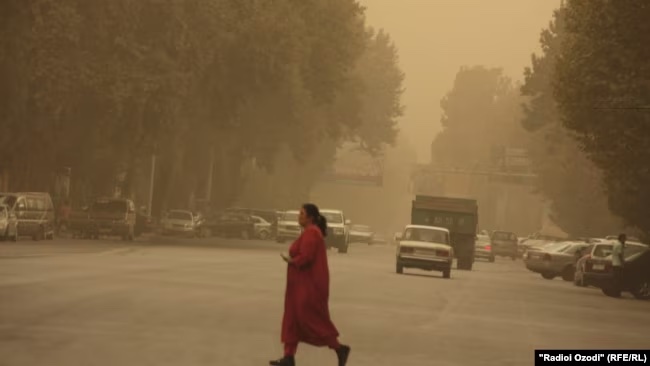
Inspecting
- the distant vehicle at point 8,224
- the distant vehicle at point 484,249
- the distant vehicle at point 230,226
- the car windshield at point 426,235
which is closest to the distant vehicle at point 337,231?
the distant vehicle at point 484,249

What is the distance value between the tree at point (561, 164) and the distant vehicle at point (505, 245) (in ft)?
14.0

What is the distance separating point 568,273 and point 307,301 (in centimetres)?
4585

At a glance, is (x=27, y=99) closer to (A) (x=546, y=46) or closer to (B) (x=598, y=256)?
(B) (x=598, y=256)

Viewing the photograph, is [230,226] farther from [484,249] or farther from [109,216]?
[109,216]

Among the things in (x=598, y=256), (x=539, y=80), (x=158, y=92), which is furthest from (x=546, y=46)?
(x=598, y=256)

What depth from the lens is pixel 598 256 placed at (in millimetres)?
48812

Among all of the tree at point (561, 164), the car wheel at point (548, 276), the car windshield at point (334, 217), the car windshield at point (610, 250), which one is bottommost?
the car wheel at point (548, 276)

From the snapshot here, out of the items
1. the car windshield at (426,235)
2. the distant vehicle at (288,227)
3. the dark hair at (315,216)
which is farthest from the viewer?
the distant vehicle at (288,227)

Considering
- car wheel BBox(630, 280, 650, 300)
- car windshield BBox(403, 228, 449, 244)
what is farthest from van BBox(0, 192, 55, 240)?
car wheel BBox(630, 280, 650, 300)

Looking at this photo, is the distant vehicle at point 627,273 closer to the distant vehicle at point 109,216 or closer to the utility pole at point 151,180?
the distant vehicle at point 109,216

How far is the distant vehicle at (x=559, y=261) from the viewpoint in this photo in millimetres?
60250

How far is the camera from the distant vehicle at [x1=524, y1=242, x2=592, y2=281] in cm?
6025

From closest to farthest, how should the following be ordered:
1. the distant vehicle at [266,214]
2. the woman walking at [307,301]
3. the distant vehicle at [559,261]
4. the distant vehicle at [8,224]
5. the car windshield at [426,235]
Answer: the woman walking at [307,301]
the car windshield at [426,235]
the distant vehicle at [8,224]
the distant vehicle at [559,261]
the distant vehicle at [266,214]

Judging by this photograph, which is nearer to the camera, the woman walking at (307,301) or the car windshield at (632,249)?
the woman walking at (307,301)
